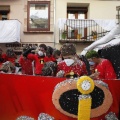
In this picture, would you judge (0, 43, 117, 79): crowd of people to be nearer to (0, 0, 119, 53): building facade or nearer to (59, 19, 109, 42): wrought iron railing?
(59, 19, 109, 42): wrought iron railing

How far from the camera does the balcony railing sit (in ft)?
64.7

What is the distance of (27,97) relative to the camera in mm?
3787

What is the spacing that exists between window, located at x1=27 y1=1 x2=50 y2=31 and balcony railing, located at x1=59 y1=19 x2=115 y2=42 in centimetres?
101

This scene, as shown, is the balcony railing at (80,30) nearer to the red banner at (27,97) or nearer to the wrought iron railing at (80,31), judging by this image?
the wrought iron railing at (80,31)

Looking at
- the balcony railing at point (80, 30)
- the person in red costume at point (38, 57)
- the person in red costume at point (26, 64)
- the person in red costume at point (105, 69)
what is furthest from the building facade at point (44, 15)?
the person in red costume at point (105, 69)

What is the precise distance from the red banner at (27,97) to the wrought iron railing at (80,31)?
51.9 feet

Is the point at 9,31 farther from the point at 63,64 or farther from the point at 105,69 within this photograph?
the point at 63,64

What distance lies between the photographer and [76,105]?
3.74 metres

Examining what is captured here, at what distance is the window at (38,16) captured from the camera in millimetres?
20016

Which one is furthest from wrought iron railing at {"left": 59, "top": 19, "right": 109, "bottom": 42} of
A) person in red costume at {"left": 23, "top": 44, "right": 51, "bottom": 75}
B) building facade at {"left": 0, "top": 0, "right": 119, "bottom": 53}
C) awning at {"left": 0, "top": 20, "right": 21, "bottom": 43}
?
person in red costume at {"left": 23, "top": 44, "right": 51, "bottom": 75}

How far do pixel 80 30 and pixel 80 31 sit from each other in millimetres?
64

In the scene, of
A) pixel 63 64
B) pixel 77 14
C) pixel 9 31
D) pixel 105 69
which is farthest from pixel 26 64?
pixel 77 14

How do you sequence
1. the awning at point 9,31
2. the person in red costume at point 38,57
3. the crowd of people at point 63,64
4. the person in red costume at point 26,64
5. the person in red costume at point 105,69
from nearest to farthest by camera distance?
the crowd of people at point 63,64
the person in red costume at point 105,69
the person in red costume at point 26,64
the person in red costume at point 38,57
the awning at point 9,31

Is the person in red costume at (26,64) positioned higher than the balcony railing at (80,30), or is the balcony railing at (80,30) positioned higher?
the balcony railing at (80,30)
